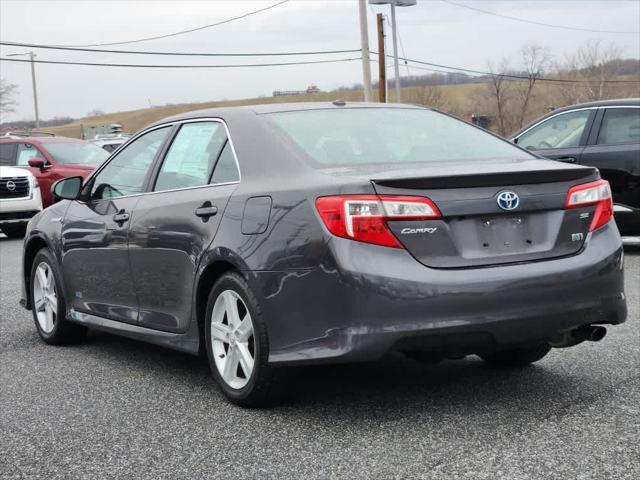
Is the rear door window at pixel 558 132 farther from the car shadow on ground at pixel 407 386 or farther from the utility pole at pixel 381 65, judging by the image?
the utility pole at pixel 381 65

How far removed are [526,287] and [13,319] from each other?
526 cm

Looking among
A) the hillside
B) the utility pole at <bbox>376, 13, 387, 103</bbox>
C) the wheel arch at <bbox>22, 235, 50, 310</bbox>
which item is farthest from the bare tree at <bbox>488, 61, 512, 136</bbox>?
the wheel arch at <bbox>22, 235, 50, 310</bbox>

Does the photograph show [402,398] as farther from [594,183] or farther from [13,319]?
[13,319]

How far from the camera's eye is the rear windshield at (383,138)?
15.5 feet

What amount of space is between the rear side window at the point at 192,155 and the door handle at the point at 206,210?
0.20 metres

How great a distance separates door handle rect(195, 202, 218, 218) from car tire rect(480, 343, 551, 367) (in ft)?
→ 5.81

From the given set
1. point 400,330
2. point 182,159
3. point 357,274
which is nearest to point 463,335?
point 400,330

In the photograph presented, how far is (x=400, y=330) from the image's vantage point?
4121 mm

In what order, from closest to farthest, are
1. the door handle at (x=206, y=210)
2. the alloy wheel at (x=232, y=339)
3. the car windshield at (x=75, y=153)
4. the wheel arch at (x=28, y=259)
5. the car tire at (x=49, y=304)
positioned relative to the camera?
the alloy wheel at (x=232, y=339) → the door handle at (x=206, y=210) → the car tire at (x=49, y=304) → the wheel arch at (x=28, y=259) → the car windshield at (x=75, y=153)

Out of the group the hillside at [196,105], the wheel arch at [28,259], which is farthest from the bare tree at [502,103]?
the wheel arch at [28,259]

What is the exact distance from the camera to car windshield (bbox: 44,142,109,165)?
19.2 meters

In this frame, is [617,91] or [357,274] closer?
[357,274]

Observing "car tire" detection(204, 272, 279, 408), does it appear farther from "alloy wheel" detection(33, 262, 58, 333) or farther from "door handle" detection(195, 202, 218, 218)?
"alloy wheel" detection(33, 262, 58, 333)

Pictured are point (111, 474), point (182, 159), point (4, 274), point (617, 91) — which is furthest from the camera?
point (617, 91)
